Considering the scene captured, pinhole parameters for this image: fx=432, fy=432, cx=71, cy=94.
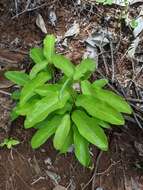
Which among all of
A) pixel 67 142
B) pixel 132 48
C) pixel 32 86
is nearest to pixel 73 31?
pixel 132 48

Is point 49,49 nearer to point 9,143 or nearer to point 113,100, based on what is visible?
point 113,100

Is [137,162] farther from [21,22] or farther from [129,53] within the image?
[21,22]

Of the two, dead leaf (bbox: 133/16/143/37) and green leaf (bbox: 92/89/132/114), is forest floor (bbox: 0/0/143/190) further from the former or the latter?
green leaf (bbox: 92/89/132/114)

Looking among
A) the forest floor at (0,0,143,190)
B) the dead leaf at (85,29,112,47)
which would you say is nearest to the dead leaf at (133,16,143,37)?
the forest floor at (0,0,143,190)

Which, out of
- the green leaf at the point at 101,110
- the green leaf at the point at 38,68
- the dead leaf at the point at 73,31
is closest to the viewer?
the green leaf at the point at 101,110

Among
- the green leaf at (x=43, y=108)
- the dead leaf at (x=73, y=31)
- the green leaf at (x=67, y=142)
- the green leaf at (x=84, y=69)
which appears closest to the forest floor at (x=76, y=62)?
the dead leaf at (x=73, y=31)

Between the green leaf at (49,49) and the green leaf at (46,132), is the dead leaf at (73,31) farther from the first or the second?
the green leaf at (46,132)
